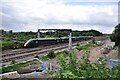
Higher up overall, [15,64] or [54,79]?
[54,79]

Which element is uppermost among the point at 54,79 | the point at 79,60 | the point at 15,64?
the point at 79,60

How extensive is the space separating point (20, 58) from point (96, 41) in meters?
5.95

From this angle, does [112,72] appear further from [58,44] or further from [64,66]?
[58,44]

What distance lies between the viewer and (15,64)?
632cm

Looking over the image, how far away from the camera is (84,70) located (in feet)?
4.92

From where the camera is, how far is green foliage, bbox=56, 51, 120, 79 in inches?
57.1

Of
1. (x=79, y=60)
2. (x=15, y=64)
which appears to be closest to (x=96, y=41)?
(x=15, y=64)

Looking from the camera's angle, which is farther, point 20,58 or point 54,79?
point 20,58

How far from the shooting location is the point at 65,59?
1522mm

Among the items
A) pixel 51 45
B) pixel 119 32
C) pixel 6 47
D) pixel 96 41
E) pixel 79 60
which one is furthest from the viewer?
pixel 96 41

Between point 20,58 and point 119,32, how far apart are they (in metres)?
2.77

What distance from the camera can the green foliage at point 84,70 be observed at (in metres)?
1.45

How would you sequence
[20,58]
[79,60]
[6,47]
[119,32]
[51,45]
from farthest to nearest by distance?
1. [51,45]
2. [6,47]
3. [20,58]
4. [119,32]
5. [79,60]

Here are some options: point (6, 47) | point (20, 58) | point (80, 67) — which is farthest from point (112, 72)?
point (6, 47)
